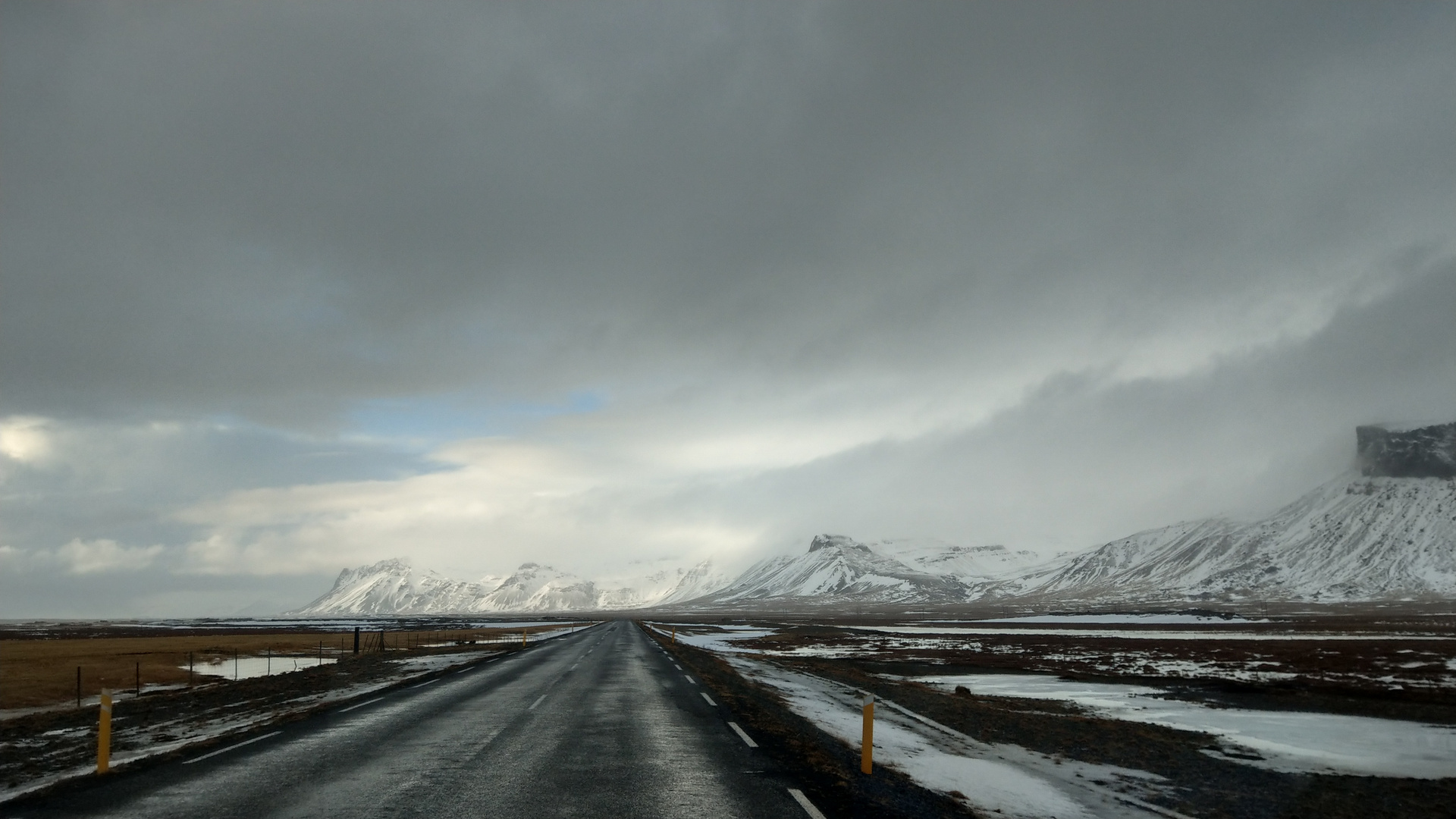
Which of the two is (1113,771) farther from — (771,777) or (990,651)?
(990,651)

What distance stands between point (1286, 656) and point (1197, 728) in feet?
131

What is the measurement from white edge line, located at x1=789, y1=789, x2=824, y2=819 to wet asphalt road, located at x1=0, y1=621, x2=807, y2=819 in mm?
104

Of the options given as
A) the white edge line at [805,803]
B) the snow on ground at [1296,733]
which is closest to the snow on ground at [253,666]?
the snow on ground at [1296,733]

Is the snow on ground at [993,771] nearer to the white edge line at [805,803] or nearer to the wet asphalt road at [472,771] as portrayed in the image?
the white edge line at [805,803]

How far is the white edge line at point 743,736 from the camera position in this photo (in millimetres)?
14814

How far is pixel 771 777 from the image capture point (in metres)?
11.8

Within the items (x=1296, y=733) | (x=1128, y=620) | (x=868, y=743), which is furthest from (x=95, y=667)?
(x=1128, y=620)

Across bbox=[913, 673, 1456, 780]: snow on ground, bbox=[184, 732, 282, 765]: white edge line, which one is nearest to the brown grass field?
bbox=[184, 732, 282, 765]: white edge line

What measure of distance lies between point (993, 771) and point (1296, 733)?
1466 centimetres

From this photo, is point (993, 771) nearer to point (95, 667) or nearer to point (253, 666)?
point (253, 666)

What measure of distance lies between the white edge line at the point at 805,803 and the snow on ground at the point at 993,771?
8.73ft

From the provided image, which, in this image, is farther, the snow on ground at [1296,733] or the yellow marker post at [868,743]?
the snow on ground at [1296,733]

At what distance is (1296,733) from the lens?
905 inches

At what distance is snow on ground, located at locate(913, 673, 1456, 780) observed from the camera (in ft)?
59.4
